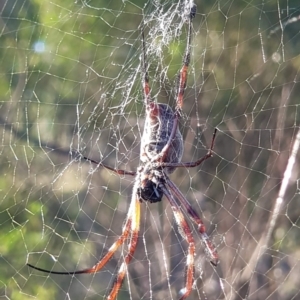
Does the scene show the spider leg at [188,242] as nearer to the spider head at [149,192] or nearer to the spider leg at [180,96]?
the spider head at [149,192]

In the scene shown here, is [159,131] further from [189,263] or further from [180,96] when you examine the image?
[189,263]

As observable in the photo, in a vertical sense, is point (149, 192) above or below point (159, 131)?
below

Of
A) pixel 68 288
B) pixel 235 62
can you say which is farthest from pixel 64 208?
pixel 235 62

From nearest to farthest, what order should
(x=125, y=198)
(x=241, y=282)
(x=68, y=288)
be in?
(x=241, y=282)
(x=125, y=198)
(x=68, y=288)

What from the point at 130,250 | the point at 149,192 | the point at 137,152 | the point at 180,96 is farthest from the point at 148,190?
the point at 137,152

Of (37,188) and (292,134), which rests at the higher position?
(292,134)

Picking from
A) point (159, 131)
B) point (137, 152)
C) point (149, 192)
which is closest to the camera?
point (159, 131)

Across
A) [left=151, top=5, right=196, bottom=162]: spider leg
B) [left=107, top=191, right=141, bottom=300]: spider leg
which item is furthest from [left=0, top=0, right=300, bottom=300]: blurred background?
[left=151, top=5, right=196, bottom=162]: spider leg

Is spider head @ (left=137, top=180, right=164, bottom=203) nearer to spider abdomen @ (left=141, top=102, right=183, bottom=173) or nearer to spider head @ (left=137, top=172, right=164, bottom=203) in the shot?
spider head @ (left=137, top=172, right=164, bottom=203)

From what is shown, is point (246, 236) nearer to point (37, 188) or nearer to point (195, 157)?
point (195, 157)
